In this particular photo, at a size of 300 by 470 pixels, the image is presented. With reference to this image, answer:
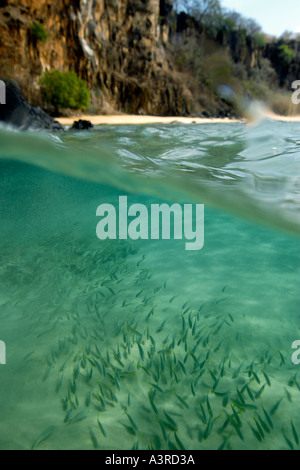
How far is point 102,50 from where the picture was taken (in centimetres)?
2717

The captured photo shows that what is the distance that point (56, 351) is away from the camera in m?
2.24

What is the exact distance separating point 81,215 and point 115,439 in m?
5.21

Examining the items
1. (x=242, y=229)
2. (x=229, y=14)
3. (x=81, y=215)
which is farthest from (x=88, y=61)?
(x=229, y=14)

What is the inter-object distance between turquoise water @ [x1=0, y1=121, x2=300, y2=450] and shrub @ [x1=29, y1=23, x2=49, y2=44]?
19.4 metres

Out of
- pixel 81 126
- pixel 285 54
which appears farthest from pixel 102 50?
pixel 285 54

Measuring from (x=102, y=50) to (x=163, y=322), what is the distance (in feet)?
99.5

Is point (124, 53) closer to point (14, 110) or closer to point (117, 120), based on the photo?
point (117, 120)

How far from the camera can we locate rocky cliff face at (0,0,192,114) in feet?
65.6
